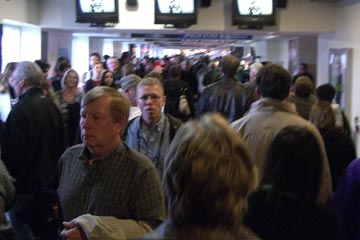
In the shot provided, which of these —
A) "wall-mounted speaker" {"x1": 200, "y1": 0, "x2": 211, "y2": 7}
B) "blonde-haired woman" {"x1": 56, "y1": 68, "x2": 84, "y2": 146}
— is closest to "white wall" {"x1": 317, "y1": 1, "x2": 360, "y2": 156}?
"wall-mounted speaker" {"x1": 200, "y1": 0, "x2": 211, "y2": 7}

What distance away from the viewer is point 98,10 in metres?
9.62

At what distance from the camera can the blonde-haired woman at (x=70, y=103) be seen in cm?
641

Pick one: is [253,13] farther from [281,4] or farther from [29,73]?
[29,73]

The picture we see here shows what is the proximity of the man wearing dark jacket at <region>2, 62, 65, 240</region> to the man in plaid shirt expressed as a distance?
6.46ft

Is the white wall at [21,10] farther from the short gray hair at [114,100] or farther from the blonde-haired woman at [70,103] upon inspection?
the short gray hair at [114,100]

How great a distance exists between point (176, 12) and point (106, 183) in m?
7.47

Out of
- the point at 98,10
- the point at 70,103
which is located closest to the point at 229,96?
the point at 70,103

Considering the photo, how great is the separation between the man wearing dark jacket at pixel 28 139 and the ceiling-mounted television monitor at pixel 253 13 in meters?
5.37

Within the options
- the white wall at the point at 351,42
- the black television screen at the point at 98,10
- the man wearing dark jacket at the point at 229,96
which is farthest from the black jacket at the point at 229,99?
the black television screen at the point at 98,10

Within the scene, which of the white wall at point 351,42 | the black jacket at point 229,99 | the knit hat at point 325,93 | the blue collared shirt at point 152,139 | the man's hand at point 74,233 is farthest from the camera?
the white wall at point 351,42

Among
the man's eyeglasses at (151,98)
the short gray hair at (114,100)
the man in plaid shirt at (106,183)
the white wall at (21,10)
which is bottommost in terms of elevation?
the man in plaid shirt at (106,183)

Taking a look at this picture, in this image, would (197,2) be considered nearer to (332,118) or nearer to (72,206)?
(332,118)

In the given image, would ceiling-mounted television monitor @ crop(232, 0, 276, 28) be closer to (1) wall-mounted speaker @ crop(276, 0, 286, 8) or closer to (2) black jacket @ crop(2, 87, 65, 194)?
(1) wall-mounted speaker @ crop(276, 0, 286, 8)

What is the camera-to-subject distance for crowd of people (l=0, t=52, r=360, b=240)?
150 centimetres
